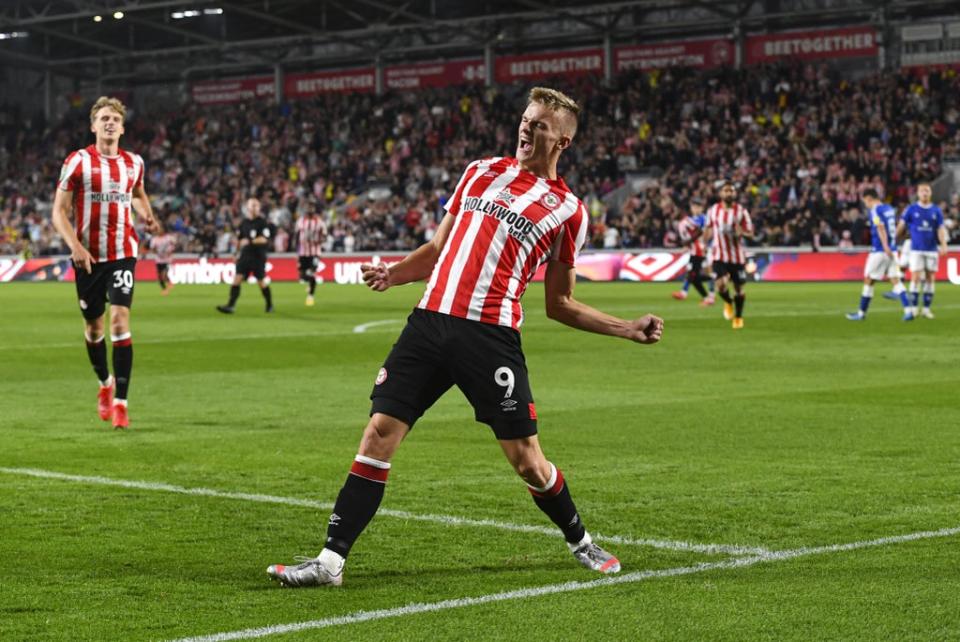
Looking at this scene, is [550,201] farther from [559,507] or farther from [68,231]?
[68,231]

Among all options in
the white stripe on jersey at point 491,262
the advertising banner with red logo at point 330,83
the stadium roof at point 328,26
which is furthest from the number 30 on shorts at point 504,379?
the advertising banner with red logo at point 330,83

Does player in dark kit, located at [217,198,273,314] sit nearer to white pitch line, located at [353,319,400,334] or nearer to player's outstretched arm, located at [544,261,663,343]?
white pitch line, located at [353,319,400,334]

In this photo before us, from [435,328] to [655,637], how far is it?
160 cm

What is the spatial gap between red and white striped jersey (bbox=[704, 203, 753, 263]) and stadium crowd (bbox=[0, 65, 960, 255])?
57.0 feet

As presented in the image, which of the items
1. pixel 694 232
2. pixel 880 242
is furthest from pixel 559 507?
pixel 694 232

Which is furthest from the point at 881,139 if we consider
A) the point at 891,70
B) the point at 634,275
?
the point at 634,275

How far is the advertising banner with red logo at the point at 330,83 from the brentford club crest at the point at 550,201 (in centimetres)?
5592

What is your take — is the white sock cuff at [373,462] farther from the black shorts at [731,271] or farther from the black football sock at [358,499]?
the black shorts at [731,271]

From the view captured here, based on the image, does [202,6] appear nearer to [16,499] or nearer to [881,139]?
[881,139]

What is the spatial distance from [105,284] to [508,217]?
20.8ft

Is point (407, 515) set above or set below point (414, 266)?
below

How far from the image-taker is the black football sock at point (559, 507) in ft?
20.8

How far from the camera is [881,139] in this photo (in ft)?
150

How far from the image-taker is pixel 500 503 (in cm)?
800
